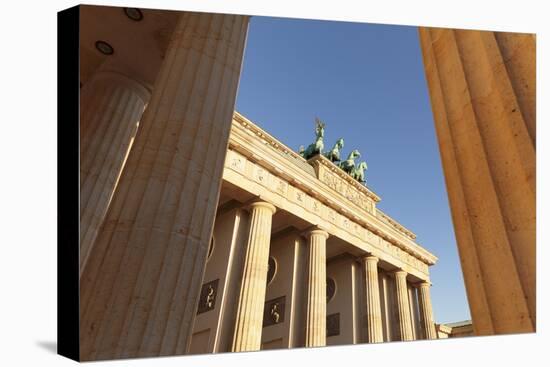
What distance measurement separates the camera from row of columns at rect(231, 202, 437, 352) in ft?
60.2

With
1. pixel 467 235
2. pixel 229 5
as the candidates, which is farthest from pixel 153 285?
pixel 229 5

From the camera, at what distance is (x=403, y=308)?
1227 inches

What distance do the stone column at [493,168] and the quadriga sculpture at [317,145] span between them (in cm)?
2581

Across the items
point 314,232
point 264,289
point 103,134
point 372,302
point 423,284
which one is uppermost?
point 423,284

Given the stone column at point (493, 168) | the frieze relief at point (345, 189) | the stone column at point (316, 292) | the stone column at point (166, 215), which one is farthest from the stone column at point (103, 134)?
the frieze relief at point (345, 189)

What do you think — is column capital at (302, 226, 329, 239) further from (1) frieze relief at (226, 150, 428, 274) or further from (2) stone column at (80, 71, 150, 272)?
(2) stone column at (80, 71, 150, 272)

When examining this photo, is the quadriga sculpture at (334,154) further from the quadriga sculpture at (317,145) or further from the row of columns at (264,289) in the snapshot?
the row of columns at (264,289)

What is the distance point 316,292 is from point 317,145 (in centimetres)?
1334

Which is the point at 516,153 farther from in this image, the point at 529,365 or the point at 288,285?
the point at 288,285

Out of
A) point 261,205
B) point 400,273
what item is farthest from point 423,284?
point 261,205

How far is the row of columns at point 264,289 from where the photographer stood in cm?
1835

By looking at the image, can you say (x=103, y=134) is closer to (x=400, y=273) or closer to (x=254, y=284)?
(x=254, y=284)

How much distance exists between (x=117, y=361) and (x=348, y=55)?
23.3 m

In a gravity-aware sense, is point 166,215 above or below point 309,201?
below
